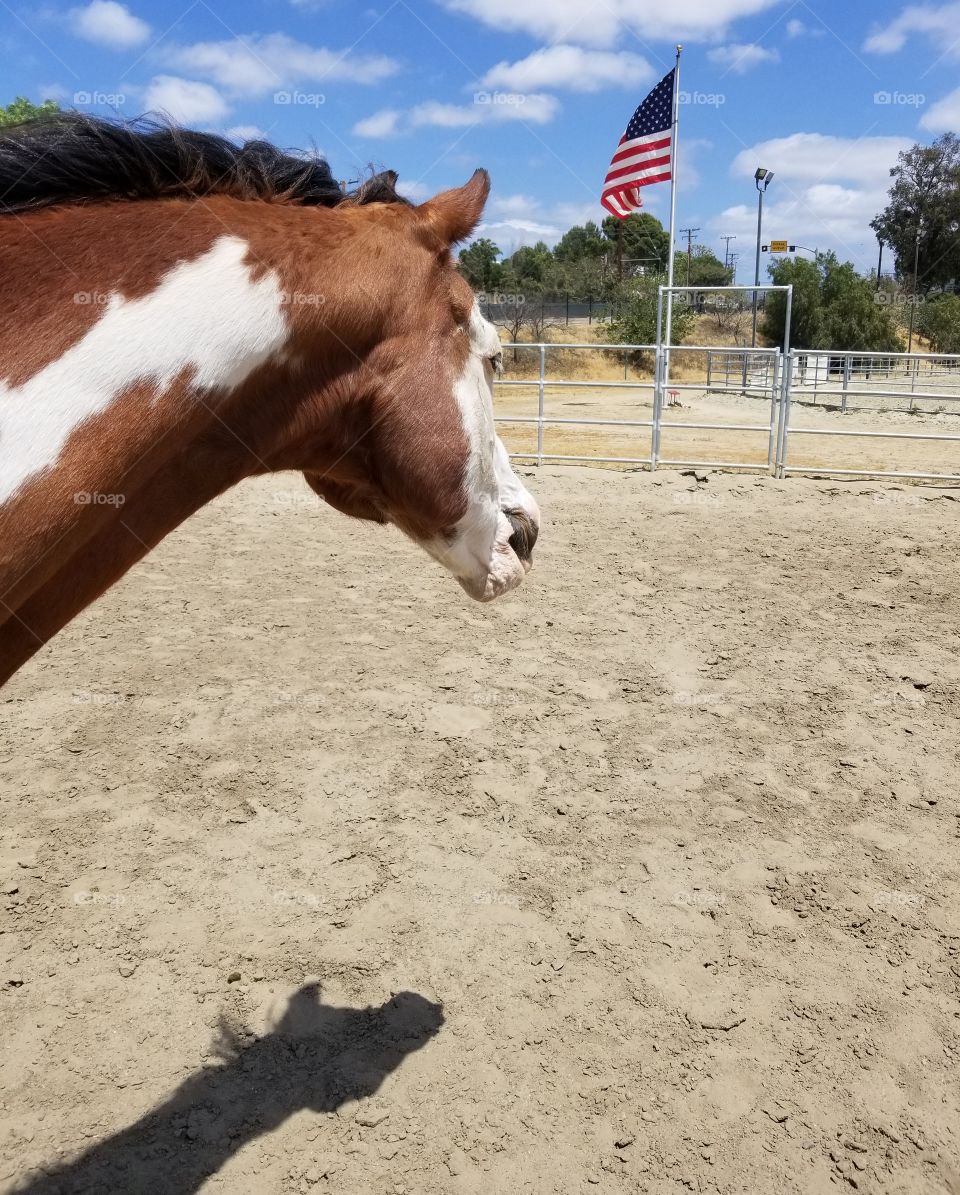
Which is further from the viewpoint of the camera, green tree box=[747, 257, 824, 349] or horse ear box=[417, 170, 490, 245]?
green tree box=[747, 257, 824, 349]

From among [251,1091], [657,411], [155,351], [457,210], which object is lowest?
[251,1091]

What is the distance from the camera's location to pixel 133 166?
133 centimetres

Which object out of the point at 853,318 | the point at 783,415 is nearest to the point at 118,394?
the point at 783,415

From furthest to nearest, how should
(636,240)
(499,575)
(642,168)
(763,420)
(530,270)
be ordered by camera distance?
(636,240)
(530,270)
(763,420)
(642,168)
(499,575)

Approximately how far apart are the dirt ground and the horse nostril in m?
1.54

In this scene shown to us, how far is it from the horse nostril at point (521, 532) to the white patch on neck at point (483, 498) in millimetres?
10

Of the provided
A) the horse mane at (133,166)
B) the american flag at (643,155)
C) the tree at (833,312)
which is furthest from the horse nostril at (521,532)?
the tree at (833,312)

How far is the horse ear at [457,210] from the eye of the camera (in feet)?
4.94

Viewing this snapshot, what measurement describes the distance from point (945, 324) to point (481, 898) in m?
37.9

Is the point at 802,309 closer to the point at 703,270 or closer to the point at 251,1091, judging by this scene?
the point at 703,270

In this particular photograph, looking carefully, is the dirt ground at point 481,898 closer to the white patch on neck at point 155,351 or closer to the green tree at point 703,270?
the white patch on neck at point 155,351

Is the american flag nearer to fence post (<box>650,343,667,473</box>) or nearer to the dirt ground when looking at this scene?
fence post (<box>650,343,667,473</box>)

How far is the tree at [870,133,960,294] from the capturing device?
1661 inches

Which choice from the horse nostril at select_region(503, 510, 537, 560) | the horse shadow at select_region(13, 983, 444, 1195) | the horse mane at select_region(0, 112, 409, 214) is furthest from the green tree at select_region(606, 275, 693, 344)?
the horse mane at select_region(0, 112, 409, 214)
